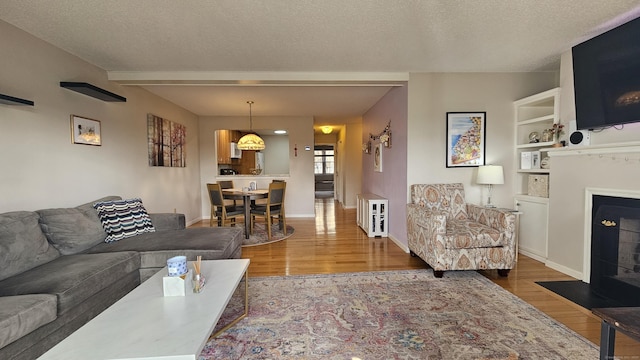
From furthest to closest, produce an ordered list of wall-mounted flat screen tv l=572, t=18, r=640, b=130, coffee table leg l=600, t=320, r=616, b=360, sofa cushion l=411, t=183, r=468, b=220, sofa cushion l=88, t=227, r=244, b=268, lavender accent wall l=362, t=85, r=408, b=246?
lavender accent wall l=362, t=85, r=408, b=246, sofa cushion l=411, t=183, r=468, b=220, sofa cushion l=88, t=227, r=244, b=268, wall-mounted flat screen tv l=572, t=18, r=640, b=130, coffee table leg l=600, t=320, r=616, b=360

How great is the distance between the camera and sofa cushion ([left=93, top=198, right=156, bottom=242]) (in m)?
2.70

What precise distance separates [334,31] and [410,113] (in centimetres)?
165

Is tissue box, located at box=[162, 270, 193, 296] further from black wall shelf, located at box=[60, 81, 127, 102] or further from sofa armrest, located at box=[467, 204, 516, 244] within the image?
sofa armrest, located at box=[467, 204, 516, 244]

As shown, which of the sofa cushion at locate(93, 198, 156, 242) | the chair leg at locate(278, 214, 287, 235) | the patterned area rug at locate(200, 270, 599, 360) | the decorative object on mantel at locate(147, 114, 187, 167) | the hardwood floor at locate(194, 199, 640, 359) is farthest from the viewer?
the chair leg at locate(278, 214, 287, 235)

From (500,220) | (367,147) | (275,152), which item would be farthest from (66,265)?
(275,152)

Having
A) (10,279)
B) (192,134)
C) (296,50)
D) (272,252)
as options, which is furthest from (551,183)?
(192,134)

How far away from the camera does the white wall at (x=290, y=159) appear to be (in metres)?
6.15

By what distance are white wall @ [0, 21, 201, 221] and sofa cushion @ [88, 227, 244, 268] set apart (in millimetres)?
776

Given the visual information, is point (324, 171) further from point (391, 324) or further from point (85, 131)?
point (391, 324)

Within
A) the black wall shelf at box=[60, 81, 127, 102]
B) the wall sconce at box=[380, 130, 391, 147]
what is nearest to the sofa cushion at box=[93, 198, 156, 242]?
the black wall shelf at box=[60, 81, 127, 102]

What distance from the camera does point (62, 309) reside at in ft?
5.26

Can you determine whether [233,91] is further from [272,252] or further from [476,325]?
[476,325]

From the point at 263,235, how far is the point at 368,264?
202cm

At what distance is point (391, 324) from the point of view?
1998 millimetres
